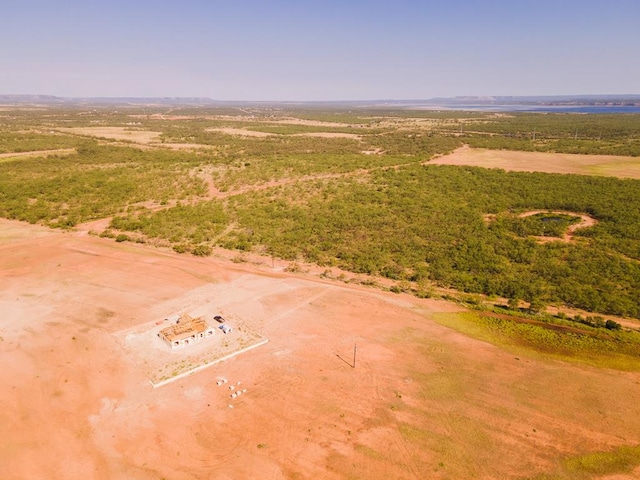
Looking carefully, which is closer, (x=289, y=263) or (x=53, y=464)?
(x=53, y=464)

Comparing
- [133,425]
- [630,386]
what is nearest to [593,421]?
[630,386]

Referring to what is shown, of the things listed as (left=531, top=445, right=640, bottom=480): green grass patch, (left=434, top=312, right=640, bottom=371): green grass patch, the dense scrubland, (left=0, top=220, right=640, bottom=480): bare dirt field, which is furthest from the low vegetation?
(left=531, top=445, right=640, bottom=480): green grass patch

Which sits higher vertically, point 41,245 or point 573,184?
point 573,184

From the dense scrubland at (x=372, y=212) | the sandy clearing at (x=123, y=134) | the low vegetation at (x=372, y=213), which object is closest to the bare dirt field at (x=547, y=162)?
the dense scrubland at (x=372, y=212)

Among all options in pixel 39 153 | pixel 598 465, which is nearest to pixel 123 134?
pixel 39 153

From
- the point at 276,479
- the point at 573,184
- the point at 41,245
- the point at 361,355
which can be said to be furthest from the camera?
the point at 573,184

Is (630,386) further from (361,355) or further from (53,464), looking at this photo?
(53,464)
